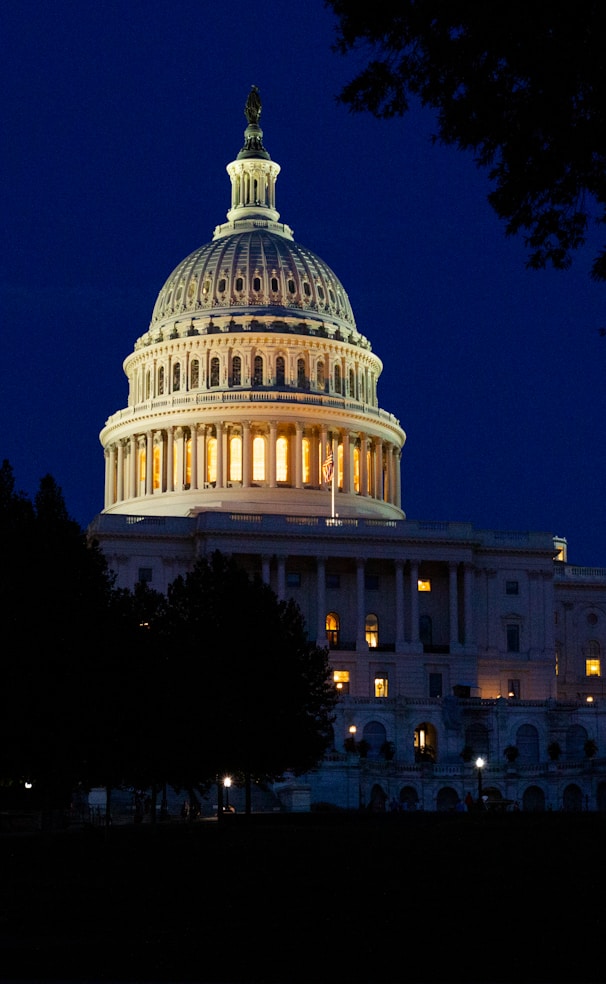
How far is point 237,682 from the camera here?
91.0m

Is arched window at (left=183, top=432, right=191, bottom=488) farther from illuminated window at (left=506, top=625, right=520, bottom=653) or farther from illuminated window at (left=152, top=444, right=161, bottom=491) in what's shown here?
illuminated window at (left=506, top=625, right=520, bottom=653)

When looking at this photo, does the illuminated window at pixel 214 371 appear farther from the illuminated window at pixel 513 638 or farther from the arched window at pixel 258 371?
the illuminated window at pixel 513 638

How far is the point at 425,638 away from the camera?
473ft

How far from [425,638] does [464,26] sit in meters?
119

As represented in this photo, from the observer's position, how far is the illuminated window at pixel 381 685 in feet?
454

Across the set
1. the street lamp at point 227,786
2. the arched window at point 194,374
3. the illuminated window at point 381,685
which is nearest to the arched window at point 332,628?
the illuminated window at point 381,685

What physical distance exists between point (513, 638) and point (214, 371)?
3934 centimetres

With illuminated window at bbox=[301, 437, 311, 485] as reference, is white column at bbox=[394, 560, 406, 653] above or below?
below

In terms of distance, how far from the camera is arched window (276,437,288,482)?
16025cm

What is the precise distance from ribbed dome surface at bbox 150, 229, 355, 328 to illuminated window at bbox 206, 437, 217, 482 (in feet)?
45.9

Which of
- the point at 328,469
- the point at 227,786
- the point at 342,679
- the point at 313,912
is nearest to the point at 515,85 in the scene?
the point at 313,912

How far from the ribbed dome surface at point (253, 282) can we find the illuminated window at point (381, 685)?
42900mm

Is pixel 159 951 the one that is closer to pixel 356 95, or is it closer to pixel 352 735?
pixel 356 95

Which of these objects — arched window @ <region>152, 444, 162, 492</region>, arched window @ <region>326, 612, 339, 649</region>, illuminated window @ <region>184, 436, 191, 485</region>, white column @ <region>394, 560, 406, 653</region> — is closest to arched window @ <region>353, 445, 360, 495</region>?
illuminated window @ <region>184, 436, 191, 485</region>
